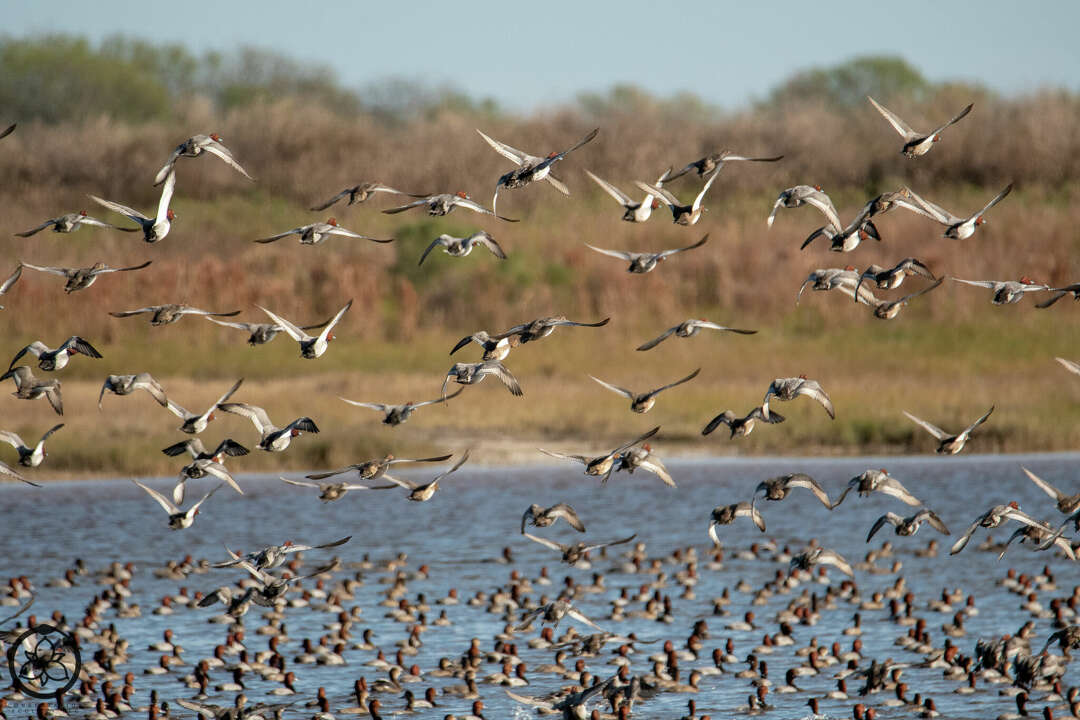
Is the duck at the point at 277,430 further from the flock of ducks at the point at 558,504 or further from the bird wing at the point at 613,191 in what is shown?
the bird wing at the point at 613,191

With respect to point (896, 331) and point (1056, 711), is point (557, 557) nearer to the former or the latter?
point (1056, 711)

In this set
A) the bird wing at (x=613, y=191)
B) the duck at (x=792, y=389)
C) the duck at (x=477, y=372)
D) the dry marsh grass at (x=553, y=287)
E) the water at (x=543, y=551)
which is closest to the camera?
the duck at (x=792, y=389)

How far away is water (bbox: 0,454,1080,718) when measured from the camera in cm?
2314

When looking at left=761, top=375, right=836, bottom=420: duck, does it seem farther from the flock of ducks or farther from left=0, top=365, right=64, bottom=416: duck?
left=0, top=365, right=64, bottom=416: duck

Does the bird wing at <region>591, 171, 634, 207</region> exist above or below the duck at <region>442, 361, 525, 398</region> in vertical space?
above

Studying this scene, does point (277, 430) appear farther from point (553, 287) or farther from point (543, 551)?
point (553, 287)

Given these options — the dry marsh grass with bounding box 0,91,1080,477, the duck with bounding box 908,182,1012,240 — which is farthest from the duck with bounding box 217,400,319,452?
the dry marsh grass with bounding box 0,91,1080,477

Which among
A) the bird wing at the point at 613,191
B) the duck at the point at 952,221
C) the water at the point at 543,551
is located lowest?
the water at the point at 543,551

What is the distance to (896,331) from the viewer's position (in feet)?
147

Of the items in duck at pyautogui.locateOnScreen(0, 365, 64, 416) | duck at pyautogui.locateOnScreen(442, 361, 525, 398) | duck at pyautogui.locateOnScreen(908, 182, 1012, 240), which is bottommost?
duck at pyautogui.locateOnScreen(0, 365, 64, 416)

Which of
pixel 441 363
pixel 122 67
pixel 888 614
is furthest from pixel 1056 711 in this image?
pixel 122 67

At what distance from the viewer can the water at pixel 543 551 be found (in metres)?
23.1

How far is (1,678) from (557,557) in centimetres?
1211

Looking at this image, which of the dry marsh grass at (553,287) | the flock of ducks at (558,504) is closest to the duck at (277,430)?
the flock of ducks at (558,504)
